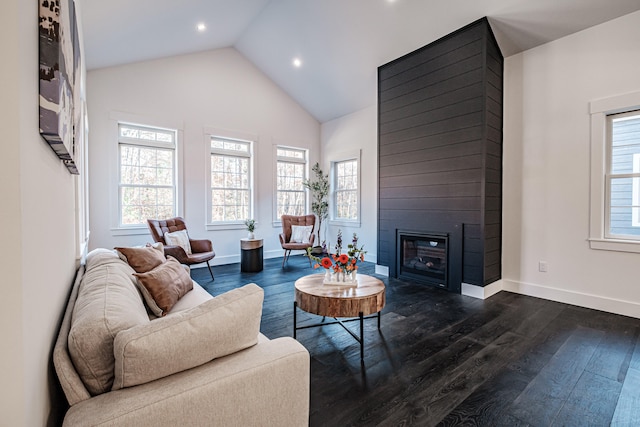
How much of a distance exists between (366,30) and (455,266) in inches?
138

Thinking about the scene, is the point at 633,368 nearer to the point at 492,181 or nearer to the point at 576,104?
the point at 492,181

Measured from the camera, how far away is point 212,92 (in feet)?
17.7

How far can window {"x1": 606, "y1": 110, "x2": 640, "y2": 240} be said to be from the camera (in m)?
3.06

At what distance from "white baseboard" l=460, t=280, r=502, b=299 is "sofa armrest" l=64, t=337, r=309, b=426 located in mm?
3121

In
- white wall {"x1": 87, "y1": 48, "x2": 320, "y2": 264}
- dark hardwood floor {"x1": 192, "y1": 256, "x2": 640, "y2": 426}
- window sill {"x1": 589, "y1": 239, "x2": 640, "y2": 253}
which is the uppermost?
white wall {"x1": 87, "y1": 48, "x2": 320, "y2": 264}

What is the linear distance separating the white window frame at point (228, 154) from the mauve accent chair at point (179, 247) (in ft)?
2.50

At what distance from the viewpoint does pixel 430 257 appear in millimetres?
4172

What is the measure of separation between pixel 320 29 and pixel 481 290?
14.3 feet

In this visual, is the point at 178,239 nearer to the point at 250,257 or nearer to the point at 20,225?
the point at 250,257

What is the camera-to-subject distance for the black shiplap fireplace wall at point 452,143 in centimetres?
354

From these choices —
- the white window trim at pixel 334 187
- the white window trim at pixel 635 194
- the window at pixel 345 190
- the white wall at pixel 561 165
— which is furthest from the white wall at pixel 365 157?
the white window trim at pixel 635 194

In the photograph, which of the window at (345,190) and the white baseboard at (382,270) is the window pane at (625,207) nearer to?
the white baseboard at (382,270)

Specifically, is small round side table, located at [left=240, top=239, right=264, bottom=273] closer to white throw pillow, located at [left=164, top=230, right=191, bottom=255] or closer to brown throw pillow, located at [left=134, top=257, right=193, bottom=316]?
white throw pillow, located at [left=164, top=230, right=191, bottom=255]

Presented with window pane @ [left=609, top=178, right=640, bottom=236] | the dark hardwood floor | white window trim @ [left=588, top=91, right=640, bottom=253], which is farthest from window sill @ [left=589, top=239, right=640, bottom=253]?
the dark hardwood floor
